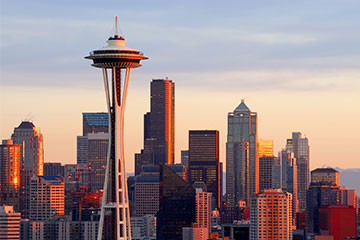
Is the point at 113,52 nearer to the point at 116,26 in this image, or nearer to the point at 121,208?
the point at 116,26

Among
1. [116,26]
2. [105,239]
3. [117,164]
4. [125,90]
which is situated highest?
[116,26]

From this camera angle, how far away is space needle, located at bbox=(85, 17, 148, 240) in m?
138

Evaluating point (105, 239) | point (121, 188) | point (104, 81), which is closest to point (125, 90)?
point (104, 81)

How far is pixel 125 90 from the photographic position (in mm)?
137000

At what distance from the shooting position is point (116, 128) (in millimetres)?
138375

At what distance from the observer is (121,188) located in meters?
141

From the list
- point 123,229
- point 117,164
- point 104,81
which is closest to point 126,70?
point 104,81

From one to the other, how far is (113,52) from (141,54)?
384cm

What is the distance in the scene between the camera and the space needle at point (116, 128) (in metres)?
138

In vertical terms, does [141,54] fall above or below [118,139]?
above

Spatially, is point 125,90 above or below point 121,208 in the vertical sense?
above

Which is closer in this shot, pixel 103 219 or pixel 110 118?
pixel 110 118

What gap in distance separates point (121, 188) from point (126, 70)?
1571 cm

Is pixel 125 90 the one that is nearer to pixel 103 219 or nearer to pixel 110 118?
pixel 110 118
